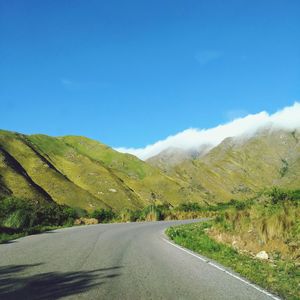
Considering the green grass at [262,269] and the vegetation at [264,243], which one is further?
the vegetation at [264,243]

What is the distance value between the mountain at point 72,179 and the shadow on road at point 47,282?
63.9 meters

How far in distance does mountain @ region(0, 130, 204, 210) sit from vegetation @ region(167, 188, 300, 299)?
56.6 m

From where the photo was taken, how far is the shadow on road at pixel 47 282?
741 cm

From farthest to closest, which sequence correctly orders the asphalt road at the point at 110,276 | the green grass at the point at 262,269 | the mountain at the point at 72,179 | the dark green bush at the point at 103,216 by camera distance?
1. the mountain at the point at 72,179
2. the dark green bush at the point at 103,216
3. the green grass at the point at 262,269
4. the asphalt road at the point at 110,276

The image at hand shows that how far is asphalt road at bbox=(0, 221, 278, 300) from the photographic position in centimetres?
758

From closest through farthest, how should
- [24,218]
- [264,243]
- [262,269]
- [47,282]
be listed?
[47,282] → [262,269] → [264,243] → [24,218]

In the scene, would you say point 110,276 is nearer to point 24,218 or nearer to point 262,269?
point 262,269

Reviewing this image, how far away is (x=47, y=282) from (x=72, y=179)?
121461mm

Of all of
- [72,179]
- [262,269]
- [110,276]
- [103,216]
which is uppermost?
[72,179]

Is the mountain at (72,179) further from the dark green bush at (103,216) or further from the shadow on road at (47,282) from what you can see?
the shadow on road at (47,282)

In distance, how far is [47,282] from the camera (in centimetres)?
841

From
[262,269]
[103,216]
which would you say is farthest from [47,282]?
[103,216]

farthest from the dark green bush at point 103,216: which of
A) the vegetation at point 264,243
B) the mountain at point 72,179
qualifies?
the mountain at point 72,179

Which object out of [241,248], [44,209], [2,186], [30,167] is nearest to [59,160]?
[30,167]
